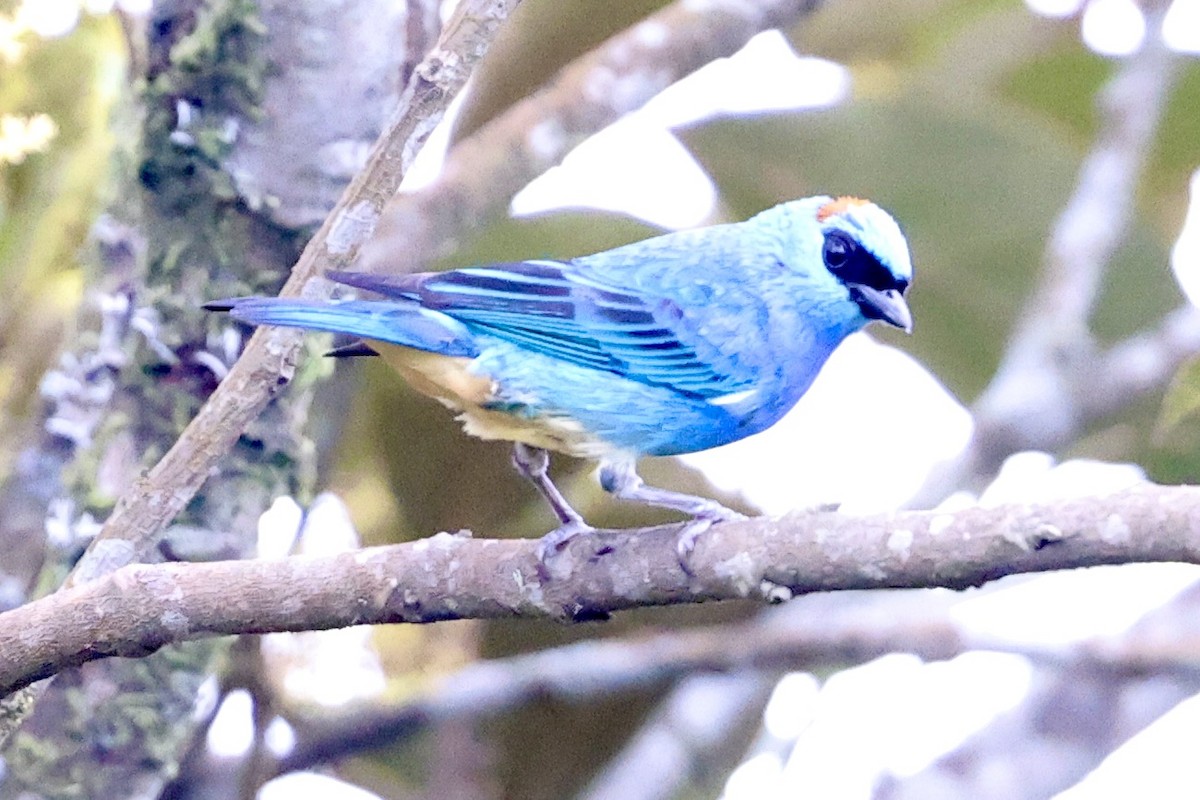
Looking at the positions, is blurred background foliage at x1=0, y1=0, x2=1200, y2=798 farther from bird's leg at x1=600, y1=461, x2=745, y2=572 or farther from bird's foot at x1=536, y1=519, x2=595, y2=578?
bird's foot at x1=536, y1=519, x2=595, y2=578

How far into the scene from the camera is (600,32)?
332 centimetres

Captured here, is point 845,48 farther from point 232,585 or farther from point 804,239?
point 232,585

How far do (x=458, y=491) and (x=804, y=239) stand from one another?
928mm

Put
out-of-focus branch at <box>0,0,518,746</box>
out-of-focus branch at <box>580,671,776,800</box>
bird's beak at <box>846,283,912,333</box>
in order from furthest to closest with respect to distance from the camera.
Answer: out-of-focus branch at <box>580,671,776,800</box> < bird's beak at <box>846,283,912,333</box> < out-of-focus branch at <box>0,0,518,746</box>

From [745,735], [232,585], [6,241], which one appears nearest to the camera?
[232,585]

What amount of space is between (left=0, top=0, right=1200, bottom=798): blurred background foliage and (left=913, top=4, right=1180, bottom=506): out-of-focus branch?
15cm

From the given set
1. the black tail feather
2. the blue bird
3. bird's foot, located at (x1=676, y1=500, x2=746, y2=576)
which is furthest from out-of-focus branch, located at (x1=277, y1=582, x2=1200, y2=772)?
bird's foot, located at (x1=676, y1=500, x2=746, y2=576)

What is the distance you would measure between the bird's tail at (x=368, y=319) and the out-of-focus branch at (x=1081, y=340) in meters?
1.08

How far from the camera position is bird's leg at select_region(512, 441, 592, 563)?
5.79 feet

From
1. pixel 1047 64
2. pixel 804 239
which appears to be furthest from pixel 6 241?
pixel 1047 64

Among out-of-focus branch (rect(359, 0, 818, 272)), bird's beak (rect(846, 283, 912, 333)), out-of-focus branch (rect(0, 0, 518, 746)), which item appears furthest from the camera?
out-of-focus branch (rect(359, 0, 818, 272))

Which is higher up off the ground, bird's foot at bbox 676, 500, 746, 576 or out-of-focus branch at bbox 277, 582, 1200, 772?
out-of-focus branch at bbox 277, 582, 1200, 772

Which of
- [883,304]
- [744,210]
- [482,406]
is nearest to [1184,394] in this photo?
[883,304]

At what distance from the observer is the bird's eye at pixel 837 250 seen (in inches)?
103
